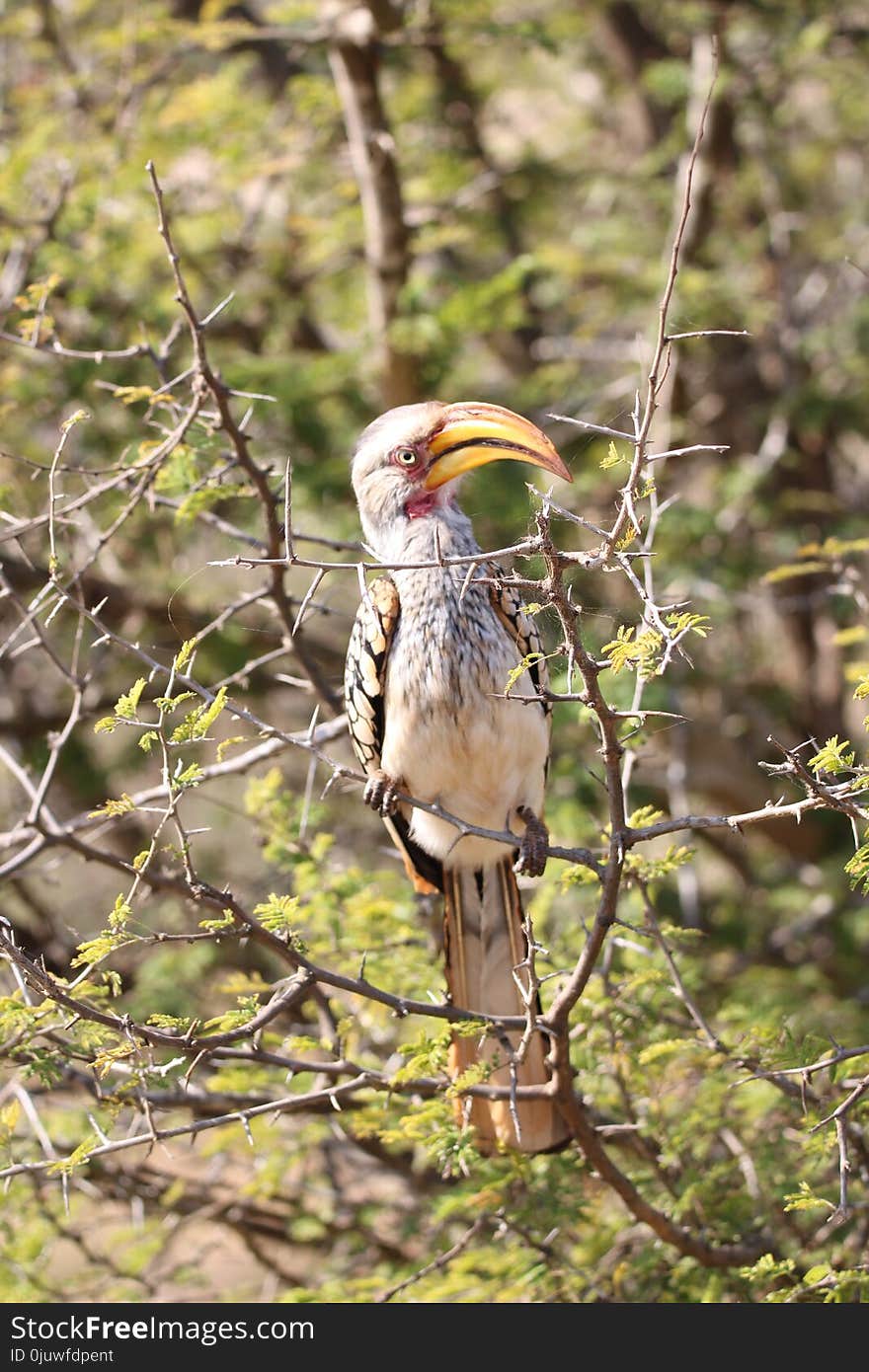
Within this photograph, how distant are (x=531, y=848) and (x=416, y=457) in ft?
2.94

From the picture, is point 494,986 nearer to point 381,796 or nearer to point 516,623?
point 381,796

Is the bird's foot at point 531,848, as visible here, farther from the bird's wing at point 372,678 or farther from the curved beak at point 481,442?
the curved beak at point 481,442

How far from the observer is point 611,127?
7219 mm

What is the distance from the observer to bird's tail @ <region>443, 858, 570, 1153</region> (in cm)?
285

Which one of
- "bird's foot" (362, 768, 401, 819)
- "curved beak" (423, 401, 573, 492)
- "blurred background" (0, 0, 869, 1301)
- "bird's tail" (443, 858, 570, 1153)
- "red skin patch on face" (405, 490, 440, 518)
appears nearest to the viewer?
"curved beak" (423, 401, 573, 492)

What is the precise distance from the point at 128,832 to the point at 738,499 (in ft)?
9.46

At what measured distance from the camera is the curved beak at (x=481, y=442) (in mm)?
2529

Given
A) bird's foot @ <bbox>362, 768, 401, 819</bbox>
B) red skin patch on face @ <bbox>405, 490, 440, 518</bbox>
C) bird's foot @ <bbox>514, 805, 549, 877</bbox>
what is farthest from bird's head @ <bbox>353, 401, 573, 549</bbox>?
bird's foot @ <bbox>514, 805, 549, 877</bbox>

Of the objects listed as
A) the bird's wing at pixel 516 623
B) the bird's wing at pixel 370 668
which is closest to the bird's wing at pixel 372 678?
the bird's wing at pixel 370 668

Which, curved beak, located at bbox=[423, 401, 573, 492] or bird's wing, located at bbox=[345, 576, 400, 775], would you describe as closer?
curved beak, located at bbox=[423, 401, 573, 492]

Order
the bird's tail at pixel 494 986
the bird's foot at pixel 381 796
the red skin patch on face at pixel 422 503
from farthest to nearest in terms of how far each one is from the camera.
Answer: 1. the red skin patch on face at pixel 422 503
2. the bird's foot at pixel 381 796
3. the bird's tail at pixel 494 986

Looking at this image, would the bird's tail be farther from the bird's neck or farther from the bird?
the bird's neck

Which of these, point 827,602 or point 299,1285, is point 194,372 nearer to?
point 299,1285

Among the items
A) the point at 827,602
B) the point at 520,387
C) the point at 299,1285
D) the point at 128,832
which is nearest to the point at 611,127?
the point at 520,387
